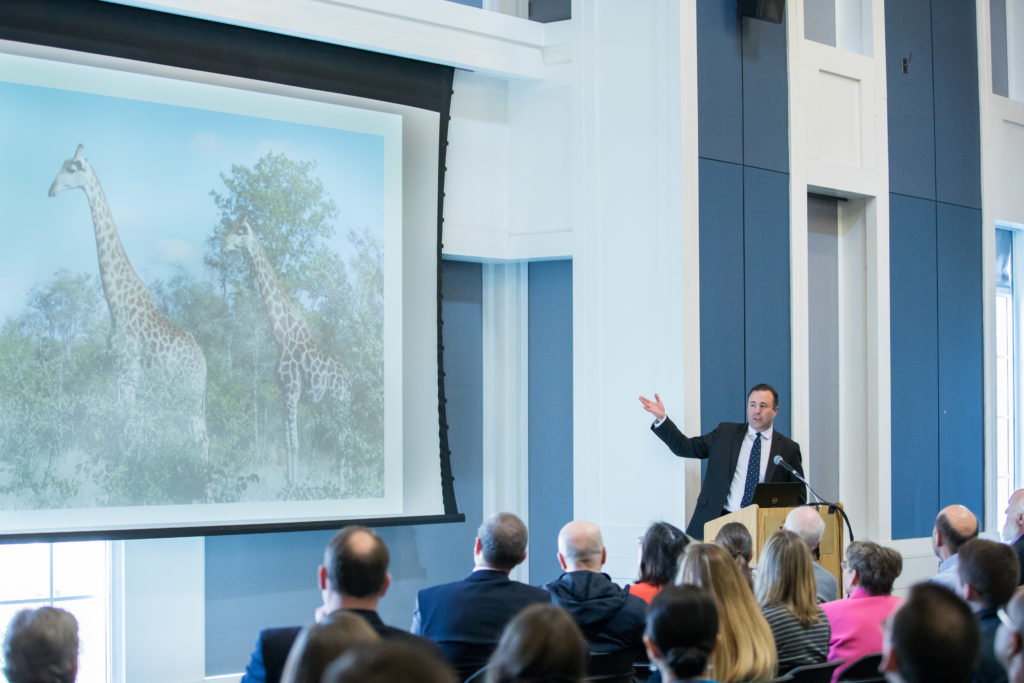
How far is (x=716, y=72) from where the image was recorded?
6.20 meters

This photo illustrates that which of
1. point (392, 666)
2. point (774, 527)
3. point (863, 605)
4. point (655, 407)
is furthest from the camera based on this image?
point (655, 407)

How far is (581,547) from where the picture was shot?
329cm

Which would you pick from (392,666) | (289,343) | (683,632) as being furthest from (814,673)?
(289,343)

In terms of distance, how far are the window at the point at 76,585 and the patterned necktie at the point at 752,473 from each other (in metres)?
3.32

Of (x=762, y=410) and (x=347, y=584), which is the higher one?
(x=762, y=410)

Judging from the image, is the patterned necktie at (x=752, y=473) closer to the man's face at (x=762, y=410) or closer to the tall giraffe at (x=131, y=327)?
the man's face at (x=762, y=410)

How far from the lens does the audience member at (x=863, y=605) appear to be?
3092 mm

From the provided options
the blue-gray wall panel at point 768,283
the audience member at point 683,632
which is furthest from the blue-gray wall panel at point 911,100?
the audience member at point 683,632

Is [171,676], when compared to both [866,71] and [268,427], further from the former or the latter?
[866,71]

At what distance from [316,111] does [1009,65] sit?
5657mm

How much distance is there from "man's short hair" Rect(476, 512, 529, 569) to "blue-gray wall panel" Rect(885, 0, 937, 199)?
16.4 feet

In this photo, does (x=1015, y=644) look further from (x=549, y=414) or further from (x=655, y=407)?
(x=549, y=414)

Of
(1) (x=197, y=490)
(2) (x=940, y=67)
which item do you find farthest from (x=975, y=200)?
(1) (x=197, y=490)

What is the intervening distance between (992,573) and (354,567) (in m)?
1.66
